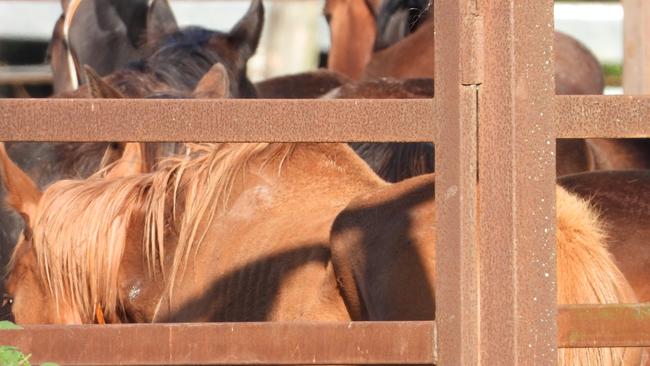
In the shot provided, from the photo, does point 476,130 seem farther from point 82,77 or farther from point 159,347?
point 82,77

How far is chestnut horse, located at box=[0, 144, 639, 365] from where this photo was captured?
258cm

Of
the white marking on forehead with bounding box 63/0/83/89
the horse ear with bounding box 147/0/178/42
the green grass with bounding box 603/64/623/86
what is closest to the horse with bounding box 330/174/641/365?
the horse ear with bounding box 147/0/178/42

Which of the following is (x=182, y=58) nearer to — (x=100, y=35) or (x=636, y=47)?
(x=100, y=35)

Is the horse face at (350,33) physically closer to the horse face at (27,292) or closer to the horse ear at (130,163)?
the horse ear at (130,163)

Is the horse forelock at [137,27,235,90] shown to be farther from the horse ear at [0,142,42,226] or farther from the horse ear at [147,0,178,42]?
the horse ear at [0,142,42,226]

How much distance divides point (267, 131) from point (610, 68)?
44.1 feet

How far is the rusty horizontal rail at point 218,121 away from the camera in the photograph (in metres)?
1.79

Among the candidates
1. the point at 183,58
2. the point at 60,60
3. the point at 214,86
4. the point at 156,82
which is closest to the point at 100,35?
the point at 60,60

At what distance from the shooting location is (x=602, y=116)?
1798 mm

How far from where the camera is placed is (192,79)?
4438 mm

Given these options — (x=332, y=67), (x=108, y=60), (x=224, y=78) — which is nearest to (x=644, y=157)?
(x=224, y=78)

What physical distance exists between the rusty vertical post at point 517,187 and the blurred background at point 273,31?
382 inches

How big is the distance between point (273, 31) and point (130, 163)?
9220 millimetres

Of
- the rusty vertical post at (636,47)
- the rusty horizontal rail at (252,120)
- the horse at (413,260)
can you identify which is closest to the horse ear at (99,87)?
the horse at (413,260)
